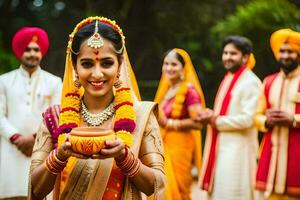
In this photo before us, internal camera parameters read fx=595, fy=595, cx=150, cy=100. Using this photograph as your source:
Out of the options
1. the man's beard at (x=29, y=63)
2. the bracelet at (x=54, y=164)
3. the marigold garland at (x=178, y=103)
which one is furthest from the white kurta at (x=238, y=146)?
the bracelet at (x=54, y=164)

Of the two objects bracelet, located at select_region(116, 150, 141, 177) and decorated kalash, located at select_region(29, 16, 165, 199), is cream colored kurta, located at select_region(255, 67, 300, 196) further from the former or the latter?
bracelet, located at select_region(116, 150, 141, 177)

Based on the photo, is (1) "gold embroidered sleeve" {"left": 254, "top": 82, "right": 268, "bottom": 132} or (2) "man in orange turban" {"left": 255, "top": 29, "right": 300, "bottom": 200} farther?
(1) "gold embroidered sleeve" {"left": 254, "top": 82, "right": 268, "bottom": 132}

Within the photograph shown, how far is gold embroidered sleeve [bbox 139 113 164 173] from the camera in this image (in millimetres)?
3098

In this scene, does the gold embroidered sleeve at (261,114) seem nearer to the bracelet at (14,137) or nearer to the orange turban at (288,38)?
the orange turban at (288,38)

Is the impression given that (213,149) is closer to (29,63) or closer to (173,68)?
(173,68)

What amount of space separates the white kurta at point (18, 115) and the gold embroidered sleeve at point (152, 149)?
3.29 meters

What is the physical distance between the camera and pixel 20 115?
6.25 metres

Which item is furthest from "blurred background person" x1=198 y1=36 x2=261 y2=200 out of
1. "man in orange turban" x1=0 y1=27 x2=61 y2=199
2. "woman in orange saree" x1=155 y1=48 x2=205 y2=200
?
"man in orange turban" x1=0 y1=27 x2=61 y2=199

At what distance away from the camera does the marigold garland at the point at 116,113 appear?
3.04m

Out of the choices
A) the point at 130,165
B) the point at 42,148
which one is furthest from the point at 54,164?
the point at 130,165

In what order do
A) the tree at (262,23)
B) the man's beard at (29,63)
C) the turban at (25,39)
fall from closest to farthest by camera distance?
the man's beard at (29,63), the turban at (25,39), the tree at (262,23)

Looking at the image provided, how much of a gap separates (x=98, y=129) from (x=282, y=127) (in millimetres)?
3436

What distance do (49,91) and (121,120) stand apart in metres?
3.37

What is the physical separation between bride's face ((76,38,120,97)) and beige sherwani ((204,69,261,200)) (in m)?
3.99
